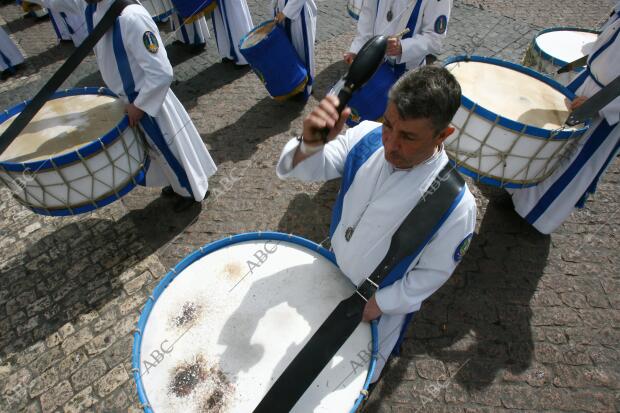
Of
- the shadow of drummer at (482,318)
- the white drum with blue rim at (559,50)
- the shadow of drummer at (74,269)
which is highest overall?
the white drum with blue rim at (559,50)

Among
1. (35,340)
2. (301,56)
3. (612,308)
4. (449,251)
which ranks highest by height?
(449,251)

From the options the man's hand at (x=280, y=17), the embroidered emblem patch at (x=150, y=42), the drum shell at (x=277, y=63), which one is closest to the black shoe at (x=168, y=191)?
the embroidered emblem patch at (x=150, y=42)

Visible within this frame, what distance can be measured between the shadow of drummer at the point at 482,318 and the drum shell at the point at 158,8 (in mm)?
6327

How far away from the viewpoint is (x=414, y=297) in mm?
1985

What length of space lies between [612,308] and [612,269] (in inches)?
18.8

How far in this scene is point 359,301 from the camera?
6.49 feet

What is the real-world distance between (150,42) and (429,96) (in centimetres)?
268

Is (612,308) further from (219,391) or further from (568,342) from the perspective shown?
(219,391)

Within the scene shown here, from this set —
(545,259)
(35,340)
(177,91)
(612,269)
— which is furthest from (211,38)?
(612,269)

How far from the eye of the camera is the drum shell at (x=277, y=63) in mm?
4746

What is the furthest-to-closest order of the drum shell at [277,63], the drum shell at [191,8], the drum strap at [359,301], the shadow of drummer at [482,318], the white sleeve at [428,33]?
the drum shell at [191,8] < the drum shell at [277,63] < the white sleeve at [428,33] < the shadow of drummer at [482,318] < the drum strap at [359,301]

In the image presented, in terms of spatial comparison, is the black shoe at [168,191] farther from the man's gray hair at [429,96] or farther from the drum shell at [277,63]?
the man's gray hair at [429,96]

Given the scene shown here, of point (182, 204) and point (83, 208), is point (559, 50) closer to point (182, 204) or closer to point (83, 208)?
point (182, 204)

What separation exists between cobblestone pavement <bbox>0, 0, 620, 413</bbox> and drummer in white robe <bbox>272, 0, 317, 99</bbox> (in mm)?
1060
